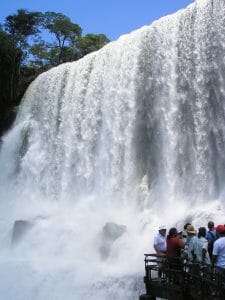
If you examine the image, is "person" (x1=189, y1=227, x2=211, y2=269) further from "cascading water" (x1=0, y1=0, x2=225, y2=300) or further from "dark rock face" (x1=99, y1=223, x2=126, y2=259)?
"dark rock face" (x1=99, y1=223, x2=126, y2=259)

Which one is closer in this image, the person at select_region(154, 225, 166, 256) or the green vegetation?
the person at select_region(154, 225, 166, 256)

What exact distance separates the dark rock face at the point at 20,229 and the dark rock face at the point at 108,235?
473 centimetres

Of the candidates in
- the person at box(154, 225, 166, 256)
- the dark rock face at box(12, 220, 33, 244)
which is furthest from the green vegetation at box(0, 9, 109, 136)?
the person at box(154, 225, 166, 256)

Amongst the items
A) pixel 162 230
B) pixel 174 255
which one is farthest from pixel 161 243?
pixel 174 255

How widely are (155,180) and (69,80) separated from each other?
371 inches

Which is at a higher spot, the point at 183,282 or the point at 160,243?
the point at 160,243

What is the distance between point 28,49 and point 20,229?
899 inches

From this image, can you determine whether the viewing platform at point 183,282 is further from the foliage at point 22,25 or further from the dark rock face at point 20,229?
the foliage at point 22,25

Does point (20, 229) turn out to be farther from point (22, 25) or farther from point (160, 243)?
point (22, 25)

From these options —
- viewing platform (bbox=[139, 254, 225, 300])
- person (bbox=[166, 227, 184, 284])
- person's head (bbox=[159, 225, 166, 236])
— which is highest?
person's head (bbox=[159, 225, 166, 236])

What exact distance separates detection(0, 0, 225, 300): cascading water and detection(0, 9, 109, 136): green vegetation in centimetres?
786

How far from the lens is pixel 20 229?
68.4 feet

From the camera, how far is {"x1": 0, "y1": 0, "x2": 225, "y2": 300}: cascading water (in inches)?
616

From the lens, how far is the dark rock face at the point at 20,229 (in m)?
20.6
